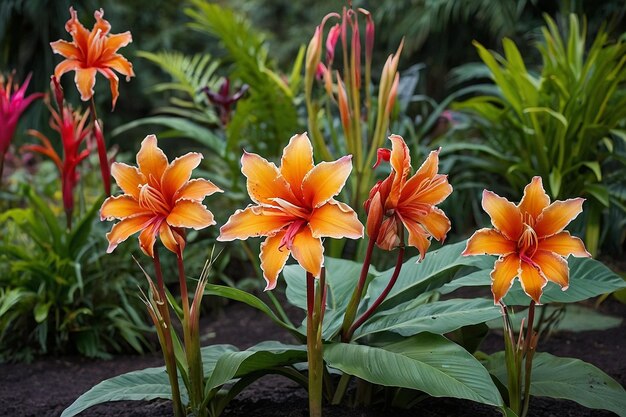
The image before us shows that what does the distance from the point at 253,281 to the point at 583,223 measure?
162cm

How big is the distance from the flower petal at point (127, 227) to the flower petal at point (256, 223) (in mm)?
241

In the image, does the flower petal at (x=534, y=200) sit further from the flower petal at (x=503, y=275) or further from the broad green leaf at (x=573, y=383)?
the broad green leaf at (x=573, y=383)

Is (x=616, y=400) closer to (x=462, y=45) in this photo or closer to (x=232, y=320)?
(x=232, y=320)

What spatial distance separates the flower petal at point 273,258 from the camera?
4.85 ft

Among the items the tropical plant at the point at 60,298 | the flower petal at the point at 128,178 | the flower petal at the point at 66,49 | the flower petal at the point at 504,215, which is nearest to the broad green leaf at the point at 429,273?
the flower petal at the point at 504,215

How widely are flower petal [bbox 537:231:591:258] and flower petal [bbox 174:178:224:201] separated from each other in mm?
766

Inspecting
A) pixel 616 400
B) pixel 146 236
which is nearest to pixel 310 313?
pixel 146 236

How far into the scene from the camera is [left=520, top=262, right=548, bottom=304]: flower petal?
1.56m

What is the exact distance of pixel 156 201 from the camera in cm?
164

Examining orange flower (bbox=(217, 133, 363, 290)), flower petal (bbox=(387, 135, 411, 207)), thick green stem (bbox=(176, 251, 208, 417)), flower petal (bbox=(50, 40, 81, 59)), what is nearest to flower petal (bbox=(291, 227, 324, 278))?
orange flower (bbox=(217, 133, 363, 290))

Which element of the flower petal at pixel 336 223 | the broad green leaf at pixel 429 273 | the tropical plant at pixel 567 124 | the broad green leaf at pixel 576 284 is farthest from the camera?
the tropical plant at pixel 567 124

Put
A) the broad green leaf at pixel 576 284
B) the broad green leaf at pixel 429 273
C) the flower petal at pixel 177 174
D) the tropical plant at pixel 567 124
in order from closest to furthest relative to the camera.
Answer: the flower petal at pixel 177 174 → the broad green leaf at pixel 576 284 → the broad green leaf at pixel 429 273 → the tropical plant at pixel 567 124

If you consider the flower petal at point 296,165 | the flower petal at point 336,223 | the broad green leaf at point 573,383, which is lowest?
the broad green leaf at point 573,383

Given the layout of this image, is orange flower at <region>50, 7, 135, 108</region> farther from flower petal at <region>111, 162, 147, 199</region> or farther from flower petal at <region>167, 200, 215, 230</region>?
flower petal at <region>167, 200, 215, 230</region>
